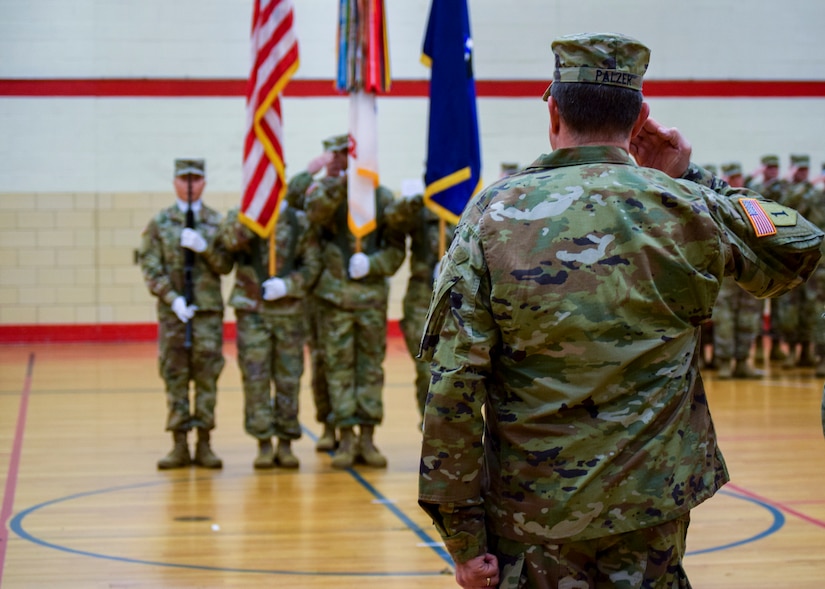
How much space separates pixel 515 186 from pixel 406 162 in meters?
12.5

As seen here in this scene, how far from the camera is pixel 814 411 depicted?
920 centimetres

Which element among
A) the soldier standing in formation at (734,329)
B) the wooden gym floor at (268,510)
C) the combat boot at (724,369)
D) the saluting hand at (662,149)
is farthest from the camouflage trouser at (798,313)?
the saluting hand at (662,149)

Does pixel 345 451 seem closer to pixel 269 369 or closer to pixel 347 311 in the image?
pixel 269 369

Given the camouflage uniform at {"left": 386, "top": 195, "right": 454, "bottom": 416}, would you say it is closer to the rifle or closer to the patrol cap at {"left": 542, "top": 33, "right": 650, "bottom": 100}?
the rifle

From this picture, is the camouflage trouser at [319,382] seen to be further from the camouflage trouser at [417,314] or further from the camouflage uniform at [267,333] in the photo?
the camouflage trouser at [417,314]

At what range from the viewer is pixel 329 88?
14406mm

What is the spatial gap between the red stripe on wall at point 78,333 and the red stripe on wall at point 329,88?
279 centimetres

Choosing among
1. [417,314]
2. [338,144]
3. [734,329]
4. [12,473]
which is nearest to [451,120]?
[338,144]

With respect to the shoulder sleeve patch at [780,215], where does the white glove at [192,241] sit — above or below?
below

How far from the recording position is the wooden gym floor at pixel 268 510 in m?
4.76

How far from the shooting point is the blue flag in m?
7.17

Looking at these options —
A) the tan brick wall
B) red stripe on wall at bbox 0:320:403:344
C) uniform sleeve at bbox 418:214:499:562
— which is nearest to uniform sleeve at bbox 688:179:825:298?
uniform sleeve at bbox 418:214:499:562

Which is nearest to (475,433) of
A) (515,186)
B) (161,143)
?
(515,186)

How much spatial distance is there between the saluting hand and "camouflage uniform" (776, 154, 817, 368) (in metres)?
9.74
